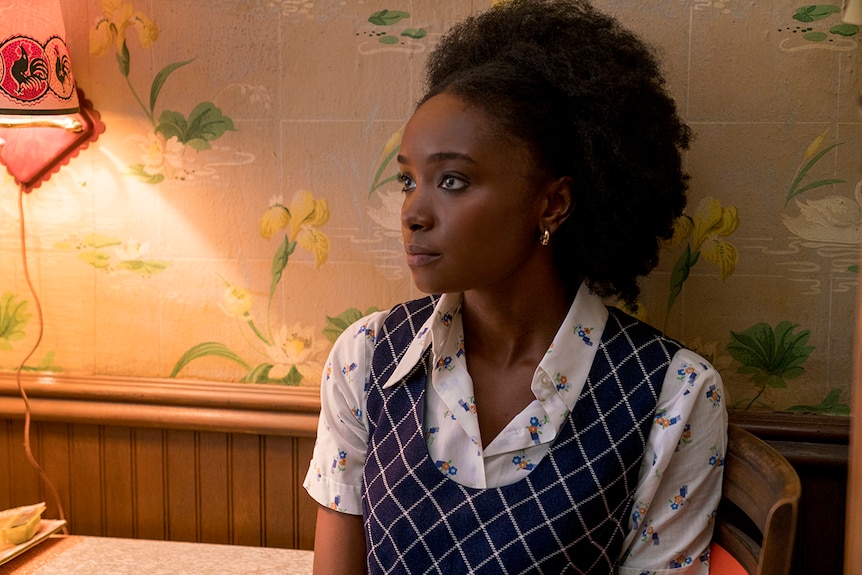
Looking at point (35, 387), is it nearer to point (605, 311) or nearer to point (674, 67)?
A: point (605, 311)

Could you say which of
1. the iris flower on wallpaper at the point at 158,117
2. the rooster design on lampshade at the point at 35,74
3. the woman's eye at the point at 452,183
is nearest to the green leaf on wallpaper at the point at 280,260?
the iris flower on wallpaper at the point at 158,117

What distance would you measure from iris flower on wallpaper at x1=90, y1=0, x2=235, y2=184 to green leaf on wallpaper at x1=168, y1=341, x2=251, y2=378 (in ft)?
1.04

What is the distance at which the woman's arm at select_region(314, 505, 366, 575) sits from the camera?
1324 millimetres

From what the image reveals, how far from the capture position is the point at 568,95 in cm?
119

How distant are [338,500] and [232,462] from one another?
0.44 meters

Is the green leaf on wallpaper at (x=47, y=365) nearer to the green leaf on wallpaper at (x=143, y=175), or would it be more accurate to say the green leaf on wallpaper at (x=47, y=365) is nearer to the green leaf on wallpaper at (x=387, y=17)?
the green leaf on wallpaper at (x=143, y=175)

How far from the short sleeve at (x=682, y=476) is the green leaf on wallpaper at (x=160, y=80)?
103 cm

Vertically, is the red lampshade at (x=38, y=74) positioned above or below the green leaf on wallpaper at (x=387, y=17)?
below

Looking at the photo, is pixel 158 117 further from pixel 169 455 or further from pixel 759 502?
pixel 759 502

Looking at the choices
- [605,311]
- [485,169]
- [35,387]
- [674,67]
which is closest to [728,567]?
[605,311]

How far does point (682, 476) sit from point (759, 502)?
0.45ft

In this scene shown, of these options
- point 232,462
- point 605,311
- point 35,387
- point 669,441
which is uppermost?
point 605,311

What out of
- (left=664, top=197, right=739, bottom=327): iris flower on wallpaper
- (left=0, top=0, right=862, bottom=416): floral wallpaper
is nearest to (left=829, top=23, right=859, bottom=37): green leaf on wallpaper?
(left=0, top=0, right=862, bottom=416): floral wallpaper

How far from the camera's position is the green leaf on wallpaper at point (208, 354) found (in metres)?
1.69
